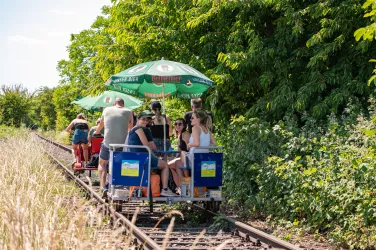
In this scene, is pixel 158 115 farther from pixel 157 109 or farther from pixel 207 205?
pixel 207 205

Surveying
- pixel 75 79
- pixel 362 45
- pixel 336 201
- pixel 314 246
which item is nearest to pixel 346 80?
pixel 362 45

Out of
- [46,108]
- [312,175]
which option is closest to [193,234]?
[312,175]

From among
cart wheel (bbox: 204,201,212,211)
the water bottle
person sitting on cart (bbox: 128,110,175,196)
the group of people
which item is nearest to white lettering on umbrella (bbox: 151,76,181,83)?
the group of people

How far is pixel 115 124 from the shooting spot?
39.3 ft

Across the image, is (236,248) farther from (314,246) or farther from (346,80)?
(346,80)

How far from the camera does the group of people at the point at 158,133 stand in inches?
406

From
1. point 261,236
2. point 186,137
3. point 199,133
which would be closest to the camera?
point 261,236

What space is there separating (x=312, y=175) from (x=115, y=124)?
424cm

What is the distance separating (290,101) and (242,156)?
1.68 meters

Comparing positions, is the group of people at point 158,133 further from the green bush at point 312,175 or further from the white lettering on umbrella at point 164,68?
the green bush at point 312,175

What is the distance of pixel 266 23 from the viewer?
14992 mm

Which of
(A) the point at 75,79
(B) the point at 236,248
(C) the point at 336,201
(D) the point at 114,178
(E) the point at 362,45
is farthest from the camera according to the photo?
(A) the point at 75,79

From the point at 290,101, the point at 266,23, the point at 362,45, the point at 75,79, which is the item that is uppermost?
the point at 75,79

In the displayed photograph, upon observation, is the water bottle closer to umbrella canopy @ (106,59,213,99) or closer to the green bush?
the green bush
